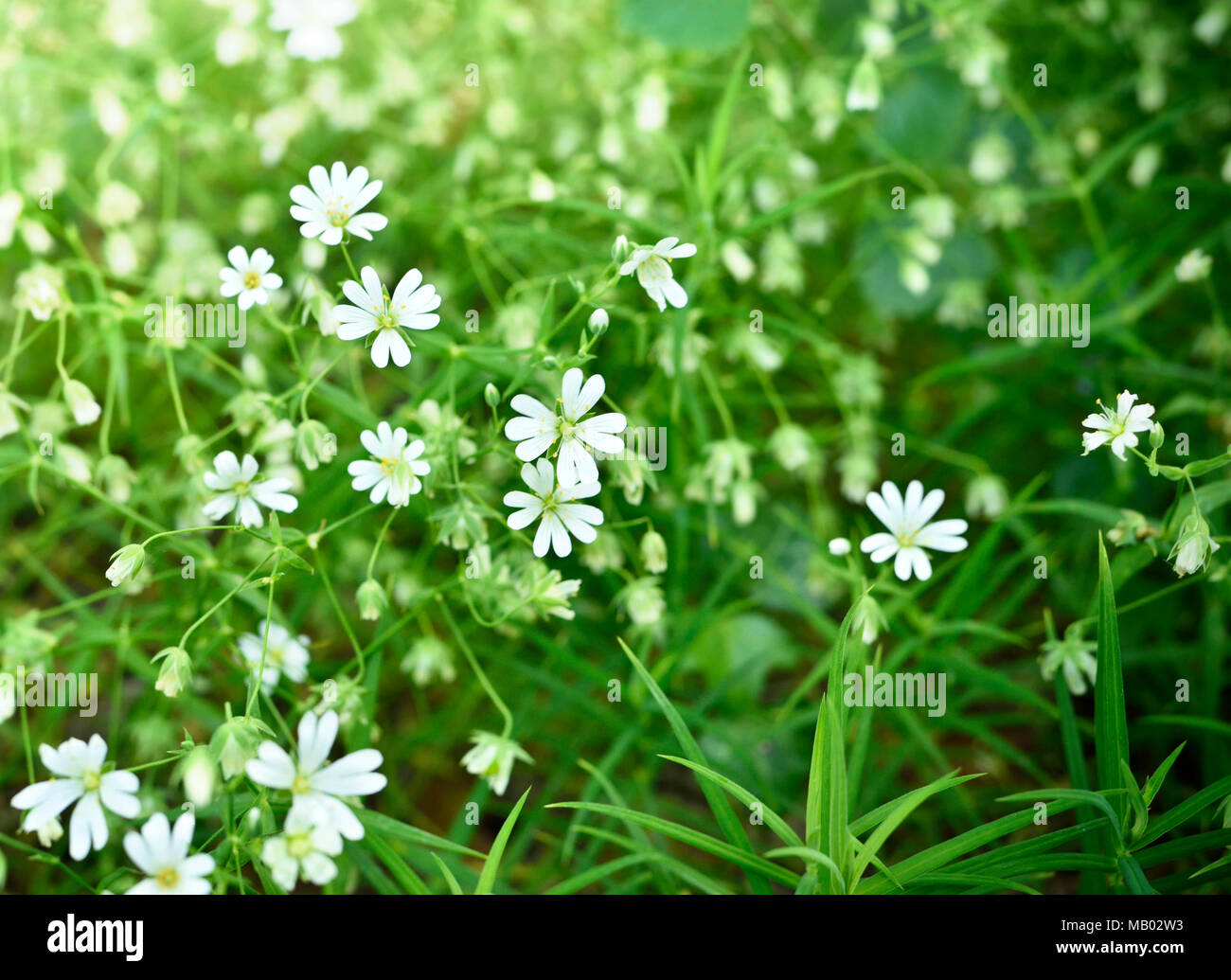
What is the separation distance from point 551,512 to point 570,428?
8 cm

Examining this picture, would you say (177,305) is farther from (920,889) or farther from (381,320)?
(920,889)

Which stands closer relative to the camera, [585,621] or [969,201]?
[585,621]

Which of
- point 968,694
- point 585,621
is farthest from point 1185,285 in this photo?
point 585,621

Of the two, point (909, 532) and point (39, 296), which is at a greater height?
point (39, 296)

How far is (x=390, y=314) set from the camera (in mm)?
739

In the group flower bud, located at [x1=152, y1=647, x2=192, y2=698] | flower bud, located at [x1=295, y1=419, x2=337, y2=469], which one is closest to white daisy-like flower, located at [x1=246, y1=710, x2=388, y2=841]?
flower bud, located at [x1=152, y1=647, x2=192, y2=698]

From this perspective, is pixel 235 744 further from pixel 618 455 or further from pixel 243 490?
pixel 618 455

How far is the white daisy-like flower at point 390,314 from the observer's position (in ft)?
2.39

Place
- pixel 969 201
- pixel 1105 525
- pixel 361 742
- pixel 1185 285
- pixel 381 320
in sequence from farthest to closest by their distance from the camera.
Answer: pixel 969 201 < pixel 1185 285 < pixel 1105 525 < pixel 361 742 < pixel 381 320

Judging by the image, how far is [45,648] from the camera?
92cm

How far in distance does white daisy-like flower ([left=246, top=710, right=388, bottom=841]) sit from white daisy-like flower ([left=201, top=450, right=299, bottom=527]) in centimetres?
20

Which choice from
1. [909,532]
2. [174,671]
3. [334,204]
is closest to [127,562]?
[174,671]
